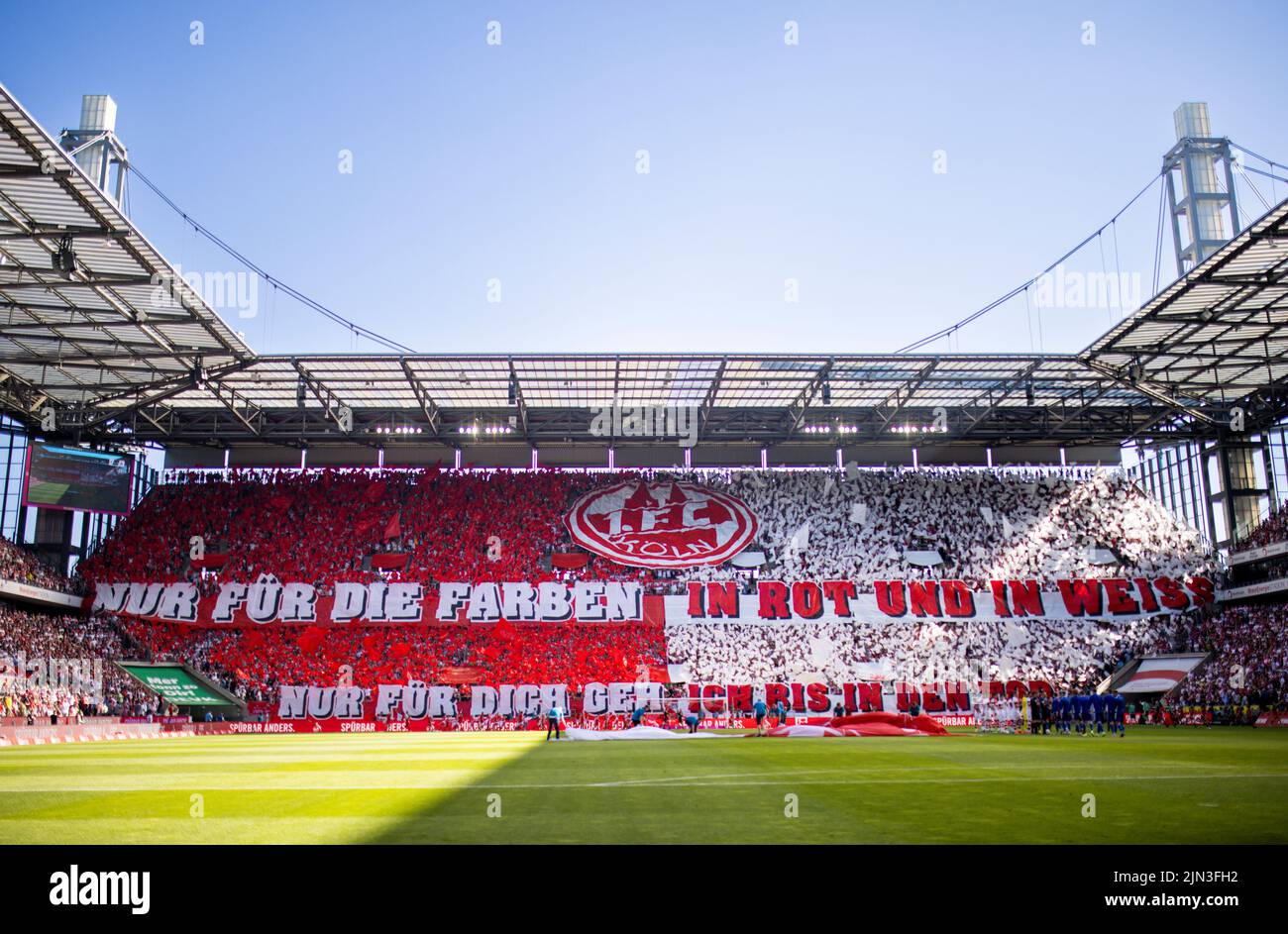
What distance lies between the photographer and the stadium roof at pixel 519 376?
31.8m

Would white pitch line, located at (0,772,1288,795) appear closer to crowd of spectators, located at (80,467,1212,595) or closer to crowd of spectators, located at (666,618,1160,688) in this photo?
crowd of spectators, located at (666,618,1160,688)

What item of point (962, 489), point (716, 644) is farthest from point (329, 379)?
point (962, 489)

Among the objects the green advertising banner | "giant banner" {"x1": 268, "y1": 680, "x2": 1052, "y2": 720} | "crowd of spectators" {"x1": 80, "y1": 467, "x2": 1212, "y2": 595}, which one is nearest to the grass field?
"giant banner" {"x1": 268, "y1": 680, "x2": 1052, "y2": 720}

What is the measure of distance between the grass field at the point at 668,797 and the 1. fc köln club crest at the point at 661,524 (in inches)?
1156

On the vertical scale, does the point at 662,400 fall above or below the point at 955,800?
above

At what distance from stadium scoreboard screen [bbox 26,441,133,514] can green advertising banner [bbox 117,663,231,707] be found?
29.4ft

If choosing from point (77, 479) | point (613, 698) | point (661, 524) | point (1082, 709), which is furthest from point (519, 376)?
point (1082, 709)

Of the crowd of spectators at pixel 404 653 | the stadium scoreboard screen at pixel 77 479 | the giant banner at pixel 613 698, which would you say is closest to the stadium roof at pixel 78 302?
the stadium scoreboard screen at pixel 77 479

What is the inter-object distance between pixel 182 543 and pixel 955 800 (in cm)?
4798

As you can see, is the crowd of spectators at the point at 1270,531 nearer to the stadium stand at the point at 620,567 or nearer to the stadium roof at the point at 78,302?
the stadium stand at the point at 620,567
